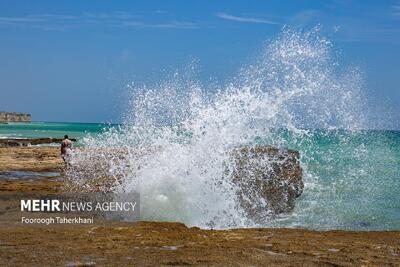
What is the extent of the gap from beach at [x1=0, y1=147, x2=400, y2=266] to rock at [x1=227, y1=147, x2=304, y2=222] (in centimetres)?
432

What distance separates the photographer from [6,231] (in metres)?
9.48

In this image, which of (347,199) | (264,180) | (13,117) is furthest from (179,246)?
(13,117)

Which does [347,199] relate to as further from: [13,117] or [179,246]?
[13,117]

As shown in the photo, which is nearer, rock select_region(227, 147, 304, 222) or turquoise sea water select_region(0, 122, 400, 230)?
turquoise sea water select_region(0, 122, 400, 230)

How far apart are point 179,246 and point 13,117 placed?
159298 millimetres

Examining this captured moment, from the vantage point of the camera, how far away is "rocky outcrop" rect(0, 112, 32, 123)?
147375 mm

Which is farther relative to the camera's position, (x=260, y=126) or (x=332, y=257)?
(x=260, y=126)

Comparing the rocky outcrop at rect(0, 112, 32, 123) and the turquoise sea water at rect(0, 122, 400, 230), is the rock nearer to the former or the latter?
the turquoise sea water at rect(0, 122, 400, 230)

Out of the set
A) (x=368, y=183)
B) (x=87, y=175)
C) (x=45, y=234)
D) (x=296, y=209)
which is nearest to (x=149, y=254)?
(x=45, y=234)

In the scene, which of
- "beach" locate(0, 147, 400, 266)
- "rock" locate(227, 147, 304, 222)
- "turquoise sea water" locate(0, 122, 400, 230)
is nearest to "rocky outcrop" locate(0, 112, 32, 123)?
"turquoise sea water" locate(0, 122, 400, 230)

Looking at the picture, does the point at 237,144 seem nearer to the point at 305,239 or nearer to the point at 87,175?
the point at 305,239

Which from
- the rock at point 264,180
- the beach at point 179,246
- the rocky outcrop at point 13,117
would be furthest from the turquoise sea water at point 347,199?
the rocky outcrop at point 13,117

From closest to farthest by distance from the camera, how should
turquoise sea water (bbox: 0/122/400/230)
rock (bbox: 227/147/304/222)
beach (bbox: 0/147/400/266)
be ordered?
beach (bbox: 0/147/400/266)
turquoise sea water (bbox: 0/122/400/230)
rock (bbox: 227/147/304/222)

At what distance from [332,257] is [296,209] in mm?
8737
